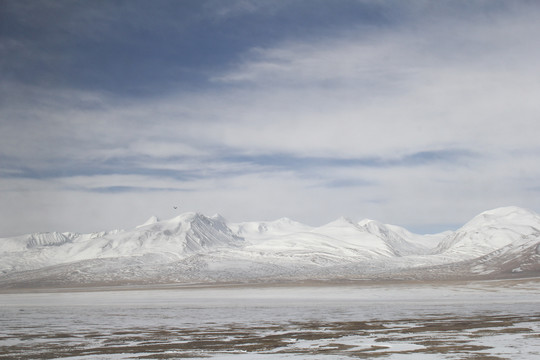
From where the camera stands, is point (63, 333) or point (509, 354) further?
point (63, 333)

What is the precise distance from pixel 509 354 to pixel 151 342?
22.0m

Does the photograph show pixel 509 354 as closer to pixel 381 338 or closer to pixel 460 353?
pixel 460 353

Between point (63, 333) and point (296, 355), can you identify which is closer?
point (296, 355)

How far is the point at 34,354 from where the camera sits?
102 ft

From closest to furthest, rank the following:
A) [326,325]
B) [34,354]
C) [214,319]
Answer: [34,354]
[326,325]
[214,319]

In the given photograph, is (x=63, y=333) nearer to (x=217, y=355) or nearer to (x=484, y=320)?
(x=217, y=355)

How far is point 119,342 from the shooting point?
3653 centimetres

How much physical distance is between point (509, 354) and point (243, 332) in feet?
68.6

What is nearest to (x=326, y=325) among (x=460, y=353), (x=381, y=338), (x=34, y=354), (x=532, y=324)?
(x=381, y=338)

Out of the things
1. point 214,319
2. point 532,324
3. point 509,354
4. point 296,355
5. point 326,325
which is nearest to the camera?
point 509,354

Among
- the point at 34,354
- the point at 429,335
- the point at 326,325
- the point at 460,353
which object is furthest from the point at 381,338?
the point at 34,354

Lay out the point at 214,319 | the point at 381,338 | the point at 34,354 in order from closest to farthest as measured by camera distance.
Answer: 1. the point at 34,354
2. the point at 381,338
3. the point at 214,319

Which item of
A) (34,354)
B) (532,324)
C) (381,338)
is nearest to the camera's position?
(34,354)

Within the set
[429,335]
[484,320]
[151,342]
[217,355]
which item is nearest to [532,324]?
[484,320]
